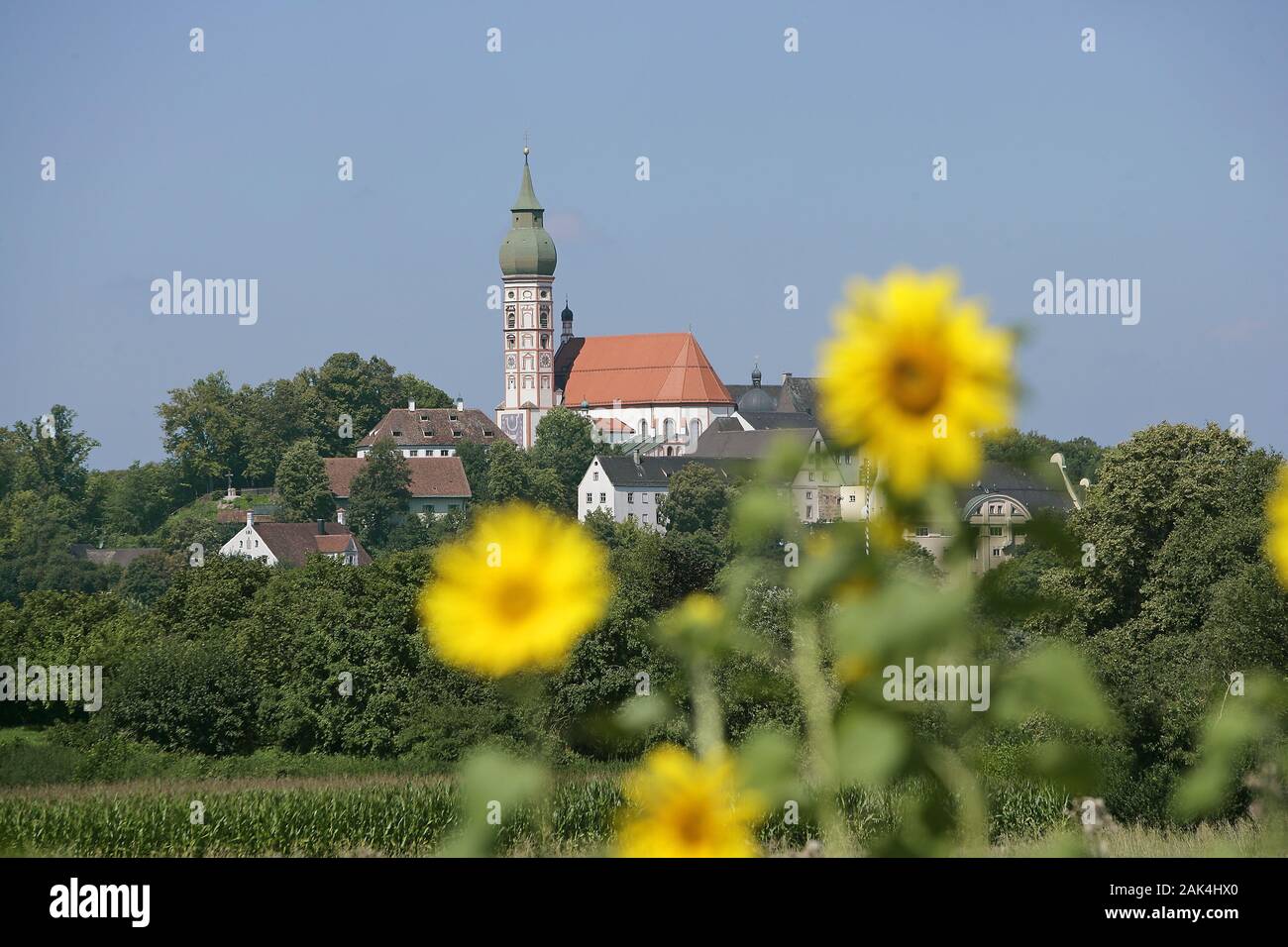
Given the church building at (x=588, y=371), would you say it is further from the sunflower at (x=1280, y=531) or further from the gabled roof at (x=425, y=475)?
the sunflower at (x=1280, y=531)

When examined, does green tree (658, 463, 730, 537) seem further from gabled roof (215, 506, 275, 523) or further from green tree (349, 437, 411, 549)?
gabled roof (215, 506, 275, 523)

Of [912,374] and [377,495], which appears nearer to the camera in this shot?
[912,374]

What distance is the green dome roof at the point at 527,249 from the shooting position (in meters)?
170

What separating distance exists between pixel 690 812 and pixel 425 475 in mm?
117590

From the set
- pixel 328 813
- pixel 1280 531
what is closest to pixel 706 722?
pixel 1280 531

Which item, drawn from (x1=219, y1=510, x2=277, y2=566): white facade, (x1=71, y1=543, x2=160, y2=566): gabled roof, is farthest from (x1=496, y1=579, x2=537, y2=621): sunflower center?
(x1=71, y1=543, x2=160, y2=566): gabled roof

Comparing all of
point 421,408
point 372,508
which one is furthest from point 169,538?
point 421,408

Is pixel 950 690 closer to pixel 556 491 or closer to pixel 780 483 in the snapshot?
pixel 780 483

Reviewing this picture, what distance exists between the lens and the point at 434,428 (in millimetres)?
131625

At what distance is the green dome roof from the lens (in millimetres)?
169875

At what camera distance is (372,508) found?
109 m

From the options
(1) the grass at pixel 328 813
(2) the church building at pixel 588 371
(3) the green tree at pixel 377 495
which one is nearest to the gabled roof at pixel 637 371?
(2) the church building at pixel 588 371

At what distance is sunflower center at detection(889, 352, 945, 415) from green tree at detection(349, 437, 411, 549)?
10665 cm

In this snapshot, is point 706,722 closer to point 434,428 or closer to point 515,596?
point 515,596
